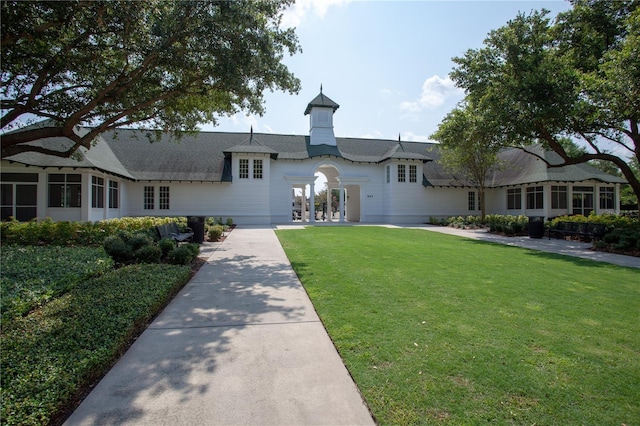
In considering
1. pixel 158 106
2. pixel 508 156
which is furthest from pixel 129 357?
pixel 508 156

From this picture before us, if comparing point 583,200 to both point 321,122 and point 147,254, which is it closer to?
point 321,122

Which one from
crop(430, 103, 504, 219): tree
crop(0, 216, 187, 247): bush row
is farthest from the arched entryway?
crop(0, 216, 187, 247): bush row

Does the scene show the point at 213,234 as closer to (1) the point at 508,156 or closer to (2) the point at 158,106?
(2) the point at 158,106

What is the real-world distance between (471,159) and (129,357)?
82.1 feet

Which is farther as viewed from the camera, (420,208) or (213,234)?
(420,208)

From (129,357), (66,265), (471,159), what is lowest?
(129,357)

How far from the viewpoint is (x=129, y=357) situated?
3811mm

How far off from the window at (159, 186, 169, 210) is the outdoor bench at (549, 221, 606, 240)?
25.4 meters

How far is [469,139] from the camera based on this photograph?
1786 centimetres

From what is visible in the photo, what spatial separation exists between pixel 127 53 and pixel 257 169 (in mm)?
16862

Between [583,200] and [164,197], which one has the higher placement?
[164,197]

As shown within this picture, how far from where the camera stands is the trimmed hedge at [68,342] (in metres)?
2.74

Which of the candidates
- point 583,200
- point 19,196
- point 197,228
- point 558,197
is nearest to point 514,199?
point 558,197

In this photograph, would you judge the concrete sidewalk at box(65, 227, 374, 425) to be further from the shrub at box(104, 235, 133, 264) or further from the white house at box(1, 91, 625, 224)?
the white house at box(1, 91, 625, 224)
